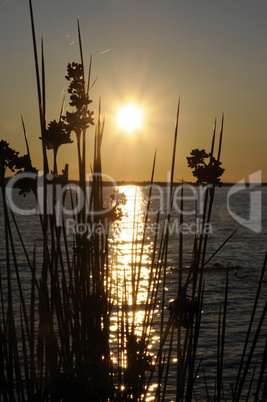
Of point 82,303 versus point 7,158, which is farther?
point 82,303

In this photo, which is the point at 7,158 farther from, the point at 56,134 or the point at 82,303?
the point at 82,303

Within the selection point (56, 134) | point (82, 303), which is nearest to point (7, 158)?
point (56, 134)

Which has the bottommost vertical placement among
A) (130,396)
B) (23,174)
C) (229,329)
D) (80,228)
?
(229,329)

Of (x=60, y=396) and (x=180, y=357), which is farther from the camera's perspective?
(x=180, y=357)

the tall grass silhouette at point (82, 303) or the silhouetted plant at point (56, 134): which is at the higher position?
the silhouetted plant at point (56, 134)

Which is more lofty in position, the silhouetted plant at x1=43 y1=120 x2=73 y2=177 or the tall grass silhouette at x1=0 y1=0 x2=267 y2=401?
the silhouetted plant at x1=43 y1=120 x2=73 y2=177

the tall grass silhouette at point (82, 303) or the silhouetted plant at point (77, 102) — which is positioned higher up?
the silhouetted plant at point (77, 102)

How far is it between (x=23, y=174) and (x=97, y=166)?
0.32 metres

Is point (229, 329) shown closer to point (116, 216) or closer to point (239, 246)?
point (116, 216)

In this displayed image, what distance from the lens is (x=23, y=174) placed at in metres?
1.54

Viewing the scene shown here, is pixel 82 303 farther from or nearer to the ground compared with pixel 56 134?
nearer to the ground

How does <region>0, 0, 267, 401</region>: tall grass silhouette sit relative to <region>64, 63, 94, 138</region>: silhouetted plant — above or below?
below

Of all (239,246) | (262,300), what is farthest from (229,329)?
(239,246)

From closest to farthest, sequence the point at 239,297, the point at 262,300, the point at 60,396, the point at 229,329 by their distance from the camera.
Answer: the point at 60,396
the point at 229,329
the point at 262,300
the point at 239,297
